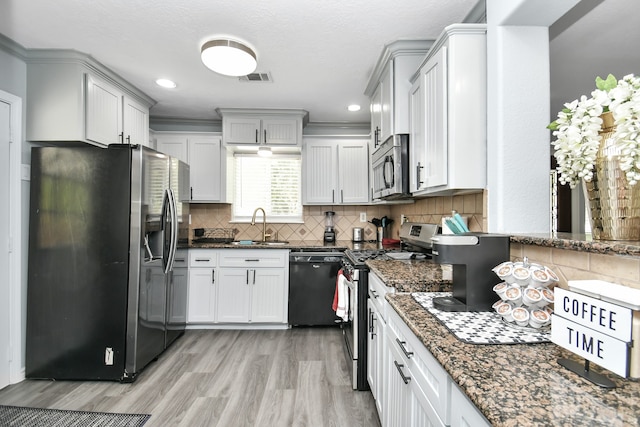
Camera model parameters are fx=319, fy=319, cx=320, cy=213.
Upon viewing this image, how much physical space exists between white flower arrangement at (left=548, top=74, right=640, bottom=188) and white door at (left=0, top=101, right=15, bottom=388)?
3269 millimetres

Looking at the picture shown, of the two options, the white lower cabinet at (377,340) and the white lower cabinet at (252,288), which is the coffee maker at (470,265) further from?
the white lower cabinet at (252,288)

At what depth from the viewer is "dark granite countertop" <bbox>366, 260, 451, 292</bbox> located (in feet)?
5.15

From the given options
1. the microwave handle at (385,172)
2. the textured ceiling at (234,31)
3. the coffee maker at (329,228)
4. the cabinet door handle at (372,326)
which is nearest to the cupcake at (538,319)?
the cabinet door handle at (372,326)

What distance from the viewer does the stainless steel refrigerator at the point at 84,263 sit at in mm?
2363

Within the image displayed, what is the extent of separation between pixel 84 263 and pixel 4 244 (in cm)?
53

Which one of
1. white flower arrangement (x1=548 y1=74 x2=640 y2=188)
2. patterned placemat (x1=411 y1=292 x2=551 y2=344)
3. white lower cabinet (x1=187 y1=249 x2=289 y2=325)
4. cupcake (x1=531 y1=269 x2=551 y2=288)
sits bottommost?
white lower cabinet (x1=187 y1=249 x2=289 y2=325)

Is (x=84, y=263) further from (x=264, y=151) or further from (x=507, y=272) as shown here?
(x=507, y=272)

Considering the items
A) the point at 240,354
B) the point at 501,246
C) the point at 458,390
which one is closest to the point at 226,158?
the point at 240,354

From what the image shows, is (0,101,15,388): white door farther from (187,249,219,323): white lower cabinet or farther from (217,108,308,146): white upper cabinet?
(217,108,308,146): white upper cabinet

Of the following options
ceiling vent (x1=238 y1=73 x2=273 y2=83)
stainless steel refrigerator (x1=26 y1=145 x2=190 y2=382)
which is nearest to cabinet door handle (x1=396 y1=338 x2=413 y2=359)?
stainless steel refrigerator (x1=26 y1=145 x2=190 y2=382)

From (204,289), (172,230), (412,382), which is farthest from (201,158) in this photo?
(412,382)

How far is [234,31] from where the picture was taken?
2.11m

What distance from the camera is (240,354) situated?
2.87 meters

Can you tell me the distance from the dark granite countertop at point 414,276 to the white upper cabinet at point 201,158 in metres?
2.37
